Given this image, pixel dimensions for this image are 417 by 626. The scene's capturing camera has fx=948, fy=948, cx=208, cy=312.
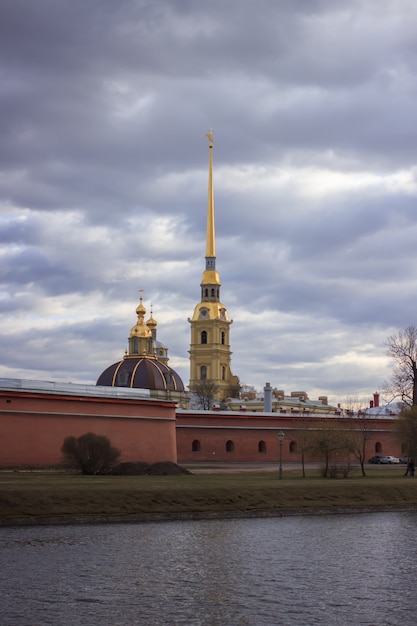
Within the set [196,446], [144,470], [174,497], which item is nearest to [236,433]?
[196,446]

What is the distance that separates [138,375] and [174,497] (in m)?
55.1

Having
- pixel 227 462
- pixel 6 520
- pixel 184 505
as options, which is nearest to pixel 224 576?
pixel 6 520

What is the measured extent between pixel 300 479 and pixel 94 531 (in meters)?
18.3

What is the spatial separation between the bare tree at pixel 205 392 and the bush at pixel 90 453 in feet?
252

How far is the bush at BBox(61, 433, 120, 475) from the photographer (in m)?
43.0

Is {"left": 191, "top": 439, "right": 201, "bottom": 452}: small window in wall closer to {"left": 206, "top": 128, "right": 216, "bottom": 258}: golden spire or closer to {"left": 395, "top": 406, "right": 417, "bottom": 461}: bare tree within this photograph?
{"left": 395, "top": 406, "right": 417, "bottom": 461}: bare tree

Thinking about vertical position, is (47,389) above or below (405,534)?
above

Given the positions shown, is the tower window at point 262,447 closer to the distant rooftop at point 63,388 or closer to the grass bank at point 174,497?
the distant rooftop at point 63,388

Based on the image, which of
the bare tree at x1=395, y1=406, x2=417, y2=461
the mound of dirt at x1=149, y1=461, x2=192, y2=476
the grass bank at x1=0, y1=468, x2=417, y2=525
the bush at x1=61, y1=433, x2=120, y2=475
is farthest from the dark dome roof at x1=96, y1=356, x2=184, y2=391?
the grass bank at x1=0, y1=468, x2=417, y2=525

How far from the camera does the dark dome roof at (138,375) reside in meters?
87.4

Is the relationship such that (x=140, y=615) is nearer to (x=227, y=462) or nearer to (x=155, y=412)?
(x=155, y=412)

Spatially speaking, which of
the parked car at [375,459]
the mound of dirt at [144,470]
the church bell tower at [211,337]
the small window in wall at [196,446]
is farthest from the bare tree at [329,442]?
the church bell tower at [211,337]

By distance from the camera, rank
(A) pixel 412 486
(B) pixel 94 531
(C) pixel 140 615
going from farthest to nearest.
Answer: (A) pixel 412 486
(B) pixel 94 531
(C) pixel 140 615

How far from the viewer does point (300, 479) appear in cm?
4397
